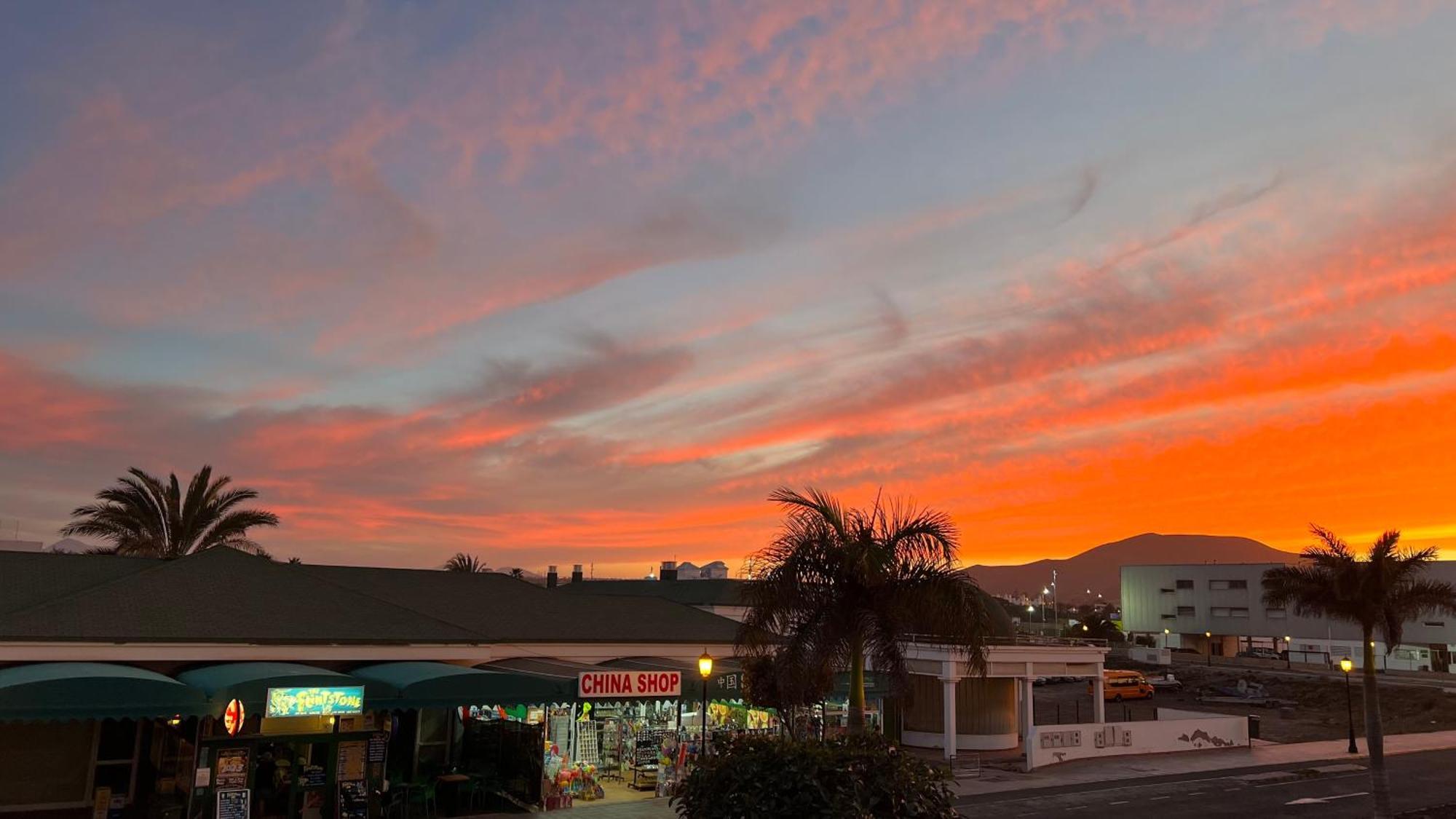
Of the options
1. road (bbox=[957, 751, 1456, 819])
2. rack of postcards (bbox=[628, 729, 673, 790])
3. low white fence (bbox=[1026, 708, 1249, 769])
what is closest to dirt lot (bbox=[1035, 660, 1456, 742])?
low white fence (bbox=[1026, 708, 1249, 769])

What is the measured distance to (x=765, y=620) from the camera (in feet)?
59.8

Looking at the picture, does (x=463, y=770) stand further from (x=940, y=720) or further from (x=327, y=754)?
(x=940, y=720)

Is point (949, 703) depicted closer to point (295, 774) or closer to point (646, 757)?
point (646, 757)

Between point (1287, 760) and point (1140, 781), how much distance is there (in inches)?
389

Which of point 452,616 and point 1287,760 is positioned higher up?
point 452,616

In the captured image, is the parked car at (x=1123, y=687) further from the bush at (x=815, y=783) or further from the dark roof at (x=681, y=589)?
the bush at (x=815, y=783)

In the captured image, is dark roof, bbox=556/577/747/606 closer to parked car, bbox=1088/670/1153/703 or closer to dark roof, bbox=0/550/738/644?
dark roof, bbox=0/550/738/644

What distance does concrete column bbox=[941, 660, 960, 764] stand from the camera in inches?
1360

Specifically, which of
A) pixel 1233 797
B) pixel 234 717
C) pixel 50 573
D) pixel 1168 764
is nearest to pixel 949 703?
pixel 1168 764

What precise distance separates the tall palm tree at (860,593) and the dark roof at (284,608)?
11658mm

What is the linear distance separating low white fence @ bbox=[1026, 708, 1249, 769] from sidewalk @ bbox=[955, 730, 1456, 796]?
301mm

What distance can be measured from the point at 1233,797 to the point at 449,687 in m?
22.6

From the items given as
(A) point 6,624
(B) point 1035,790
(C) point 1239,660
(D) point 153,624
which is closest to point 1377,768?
(B) point 1035,790

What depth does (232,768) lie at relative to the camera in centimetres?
2131
